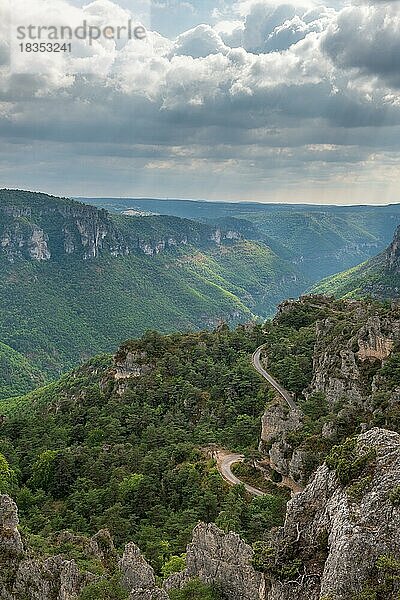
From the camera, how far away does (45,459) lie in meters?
60.0

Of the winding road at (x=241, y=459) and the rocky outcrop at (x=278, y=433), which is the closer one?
the winding road at (x=241, y=459)

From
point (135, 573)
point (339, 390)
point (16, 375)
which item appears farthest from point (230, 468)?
point (16, 375)

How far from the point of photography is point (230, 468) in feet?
172

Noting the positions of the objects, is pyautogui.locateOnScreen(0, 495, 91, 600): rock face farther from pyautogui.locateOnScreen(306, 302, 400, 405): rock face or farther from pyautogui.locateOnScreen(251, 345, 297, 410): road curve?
pyautogui.locateOnScreen(251, 345, 297, 410): road curve

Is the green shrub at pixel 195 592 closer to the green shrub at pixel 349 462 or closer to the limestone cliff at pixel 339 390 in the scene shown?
the green shrub at pixel 349 462

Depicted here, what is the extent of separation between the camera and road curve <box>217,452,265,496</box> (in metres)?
48.4

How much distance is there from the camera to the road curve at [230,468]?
159 ft

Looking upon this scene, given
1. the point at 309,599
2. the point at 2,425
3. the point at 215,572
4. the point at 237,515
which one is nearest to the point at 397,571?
the point at 309,599

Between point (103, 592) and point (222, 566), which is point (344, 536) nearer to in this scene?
point (222, 566)

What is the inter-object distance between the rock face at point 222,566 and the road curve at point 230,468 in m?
16.6

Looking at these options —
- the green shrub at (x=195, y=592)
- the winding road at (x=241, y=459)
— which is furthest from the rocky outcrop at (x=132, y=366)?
the green shrub at (x=195, y=592)

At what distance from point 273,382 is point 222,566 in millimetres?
41357

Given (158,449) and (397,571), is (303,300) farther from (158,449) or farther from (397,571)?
(397,571)

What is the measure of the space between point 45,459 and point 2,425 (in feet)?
50.6
